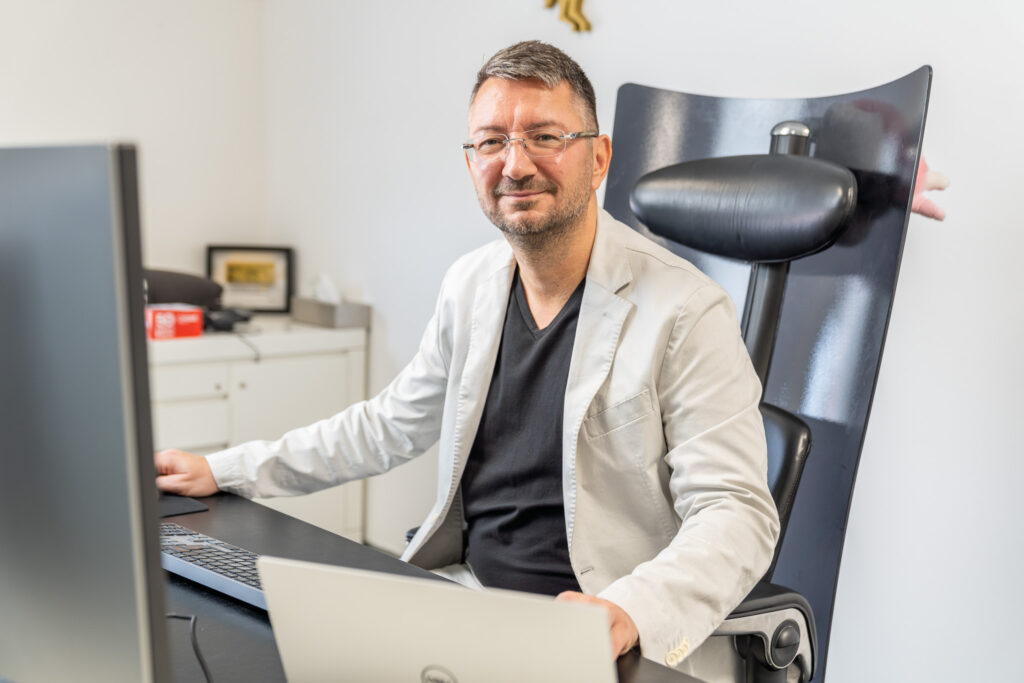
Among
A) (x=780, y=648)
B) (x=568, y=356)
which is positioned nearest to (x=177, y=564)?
(x=568, y=356)

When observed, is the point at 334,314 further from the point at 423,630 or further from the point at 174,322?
the point at 423,630

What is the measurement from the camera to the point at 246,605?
1.01 m

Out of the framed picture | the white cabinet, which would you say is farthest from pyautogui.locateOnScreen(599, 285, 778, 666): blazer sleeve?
the framed picture

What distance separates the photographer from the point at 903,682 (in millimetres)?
2061

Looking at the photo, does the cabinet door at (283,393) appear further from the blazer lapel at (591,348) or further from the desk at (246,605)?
the blazer lapel at (591,348)

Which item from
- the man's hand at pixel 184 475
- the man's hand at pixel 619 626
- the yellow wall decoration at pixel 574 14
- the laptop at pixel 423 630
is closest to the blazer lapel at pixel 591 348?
the man's hand at pixel 619 626

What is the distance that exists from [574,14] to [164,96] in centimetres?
161

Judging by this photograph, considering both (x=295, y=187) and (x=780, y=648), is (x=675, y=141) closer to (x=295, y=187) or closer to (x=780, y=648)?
(x=780, y=648)

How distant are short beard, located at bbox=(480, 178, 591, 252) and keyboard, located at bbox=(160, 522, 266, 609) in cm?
58

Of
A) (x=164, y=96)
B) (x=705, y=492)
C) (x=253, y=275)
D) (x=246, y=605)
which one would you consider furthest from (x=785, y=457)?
(x=164, y=96)

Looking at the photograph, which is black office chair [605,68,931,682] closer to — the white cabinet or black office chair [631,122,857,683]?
black office chair [631,122,857,683]

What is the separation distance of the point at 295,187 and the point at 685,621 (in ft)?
9.31

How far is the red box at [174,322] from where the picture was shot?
288 cm

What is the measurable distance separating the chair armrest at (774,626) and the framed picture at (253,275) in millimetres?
2586
